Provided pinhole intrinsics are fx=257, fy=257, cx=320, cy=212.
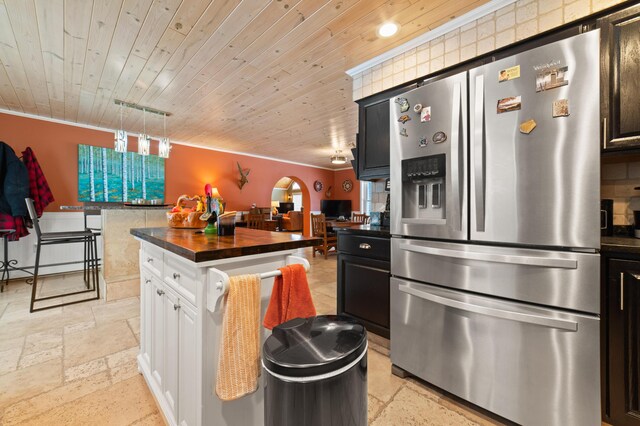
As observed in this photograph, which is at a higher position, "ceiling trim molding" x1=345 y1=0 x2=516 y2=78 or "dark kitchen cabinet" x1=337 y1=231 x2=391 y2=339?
"ceiling trim molding" x1=345 y1=0 x2=516 y2=78

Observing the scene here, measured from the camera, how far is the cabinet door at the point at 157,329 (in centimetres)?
136

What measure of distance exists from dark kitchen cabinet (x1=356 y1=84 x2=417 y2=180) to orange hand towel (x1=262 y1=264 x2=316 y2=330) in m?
1.49

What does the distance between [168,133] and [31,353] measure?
3718mm

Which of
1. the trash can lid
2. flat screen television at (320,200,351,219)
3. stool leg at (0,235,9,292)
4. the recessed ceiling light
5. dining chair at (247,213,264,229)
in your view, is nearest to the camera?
the trash can lid

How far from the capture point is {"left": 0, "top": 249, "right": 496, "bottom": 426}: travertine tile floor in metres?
1.39

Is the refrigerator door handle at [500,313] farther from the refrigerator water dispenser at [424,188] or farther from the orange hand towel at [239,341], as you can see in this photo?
the orange hand towel at [239,341]

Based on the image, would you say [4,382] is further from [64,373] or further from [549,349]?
[549,349]

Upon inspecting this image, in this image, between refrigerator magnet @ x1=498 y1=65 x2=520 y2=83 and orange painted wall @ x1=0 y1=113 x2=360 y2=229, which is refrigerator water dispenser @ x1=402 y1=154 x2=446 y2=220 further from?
orange painted wall @ x1=0 y1=113 x2=360 y2=229

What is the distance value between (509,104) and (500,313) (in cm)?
106

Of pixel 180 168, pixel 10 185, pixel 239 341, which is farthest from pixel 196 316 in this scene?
pixel 180 168

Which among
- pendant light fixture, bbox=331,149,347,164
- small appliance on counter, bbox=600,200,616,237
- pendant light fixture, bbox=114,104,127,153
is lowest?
small appliance on counter, bbox=600,200,616,237

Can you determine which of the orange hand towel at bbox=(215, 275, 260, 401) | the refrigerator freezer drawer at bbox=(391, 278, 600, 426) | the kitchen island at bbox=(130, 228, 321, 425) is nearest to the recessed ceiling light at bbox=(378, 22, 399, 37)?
the kitchen island at bbox=(130, 228, 321, 425)

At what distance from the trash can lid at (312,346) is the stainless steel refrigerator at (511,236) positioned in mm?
850

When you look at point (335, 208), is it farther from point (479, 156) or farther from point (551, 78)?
point (551, 78)
